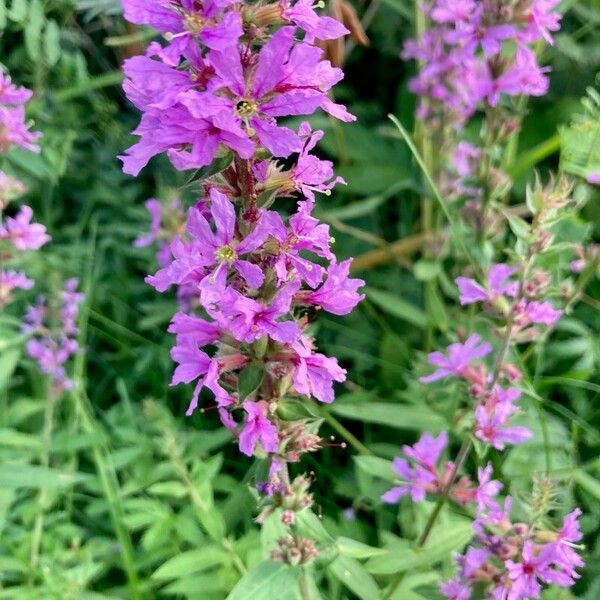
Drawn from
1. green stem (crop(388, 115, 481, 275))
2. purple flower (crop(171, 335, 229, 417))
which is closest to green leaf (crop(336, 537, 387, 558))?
purple flower (crop(171, 335, 229, 417))

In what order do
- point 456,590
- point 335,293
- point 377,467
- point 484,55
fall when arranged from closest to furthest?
point 335,293
point 456,590
point 377,467
point 484,55

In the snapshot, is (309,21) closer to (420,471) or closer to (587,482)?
(420,471)

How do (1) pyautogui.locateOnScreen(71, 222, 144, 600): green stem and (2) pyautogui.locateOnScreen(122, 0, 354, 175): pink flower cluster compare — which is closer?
(2) pyautogui.locateOnScreen(122, 0, 354, 175): pink flower cluster

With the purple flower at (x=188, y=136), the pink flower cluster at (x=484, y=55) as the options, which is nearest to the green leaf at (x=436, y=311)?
the pink flower cluster at (x=484, y=55)

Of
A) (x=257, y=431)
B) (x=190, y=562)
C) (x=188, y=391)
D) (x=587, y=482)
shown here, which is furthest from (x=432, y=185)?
(x=188, y=391)

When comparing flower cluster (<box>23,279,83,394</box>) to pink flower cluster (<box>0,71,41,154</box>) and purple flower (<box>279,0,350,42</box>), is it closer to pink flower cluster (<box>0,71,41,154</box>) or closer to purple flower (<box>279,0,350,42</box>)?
pink flower cluster (<box>0,71,41,154</box>)

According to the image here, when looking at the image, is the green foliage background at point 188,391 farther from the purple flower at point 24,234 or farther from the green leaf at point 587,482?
the purple flower at point 24,234

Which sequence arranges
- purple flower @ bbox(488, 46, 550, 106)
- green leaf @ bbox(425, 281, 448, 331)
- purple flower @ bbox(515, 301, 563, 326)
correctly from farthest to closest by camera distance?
green leaf @ bbox(425, 281, 448, 331), purple flower @ bbox(488, 46, 550, 106), purple flower @ bbox(515, 301, 563, 326)
